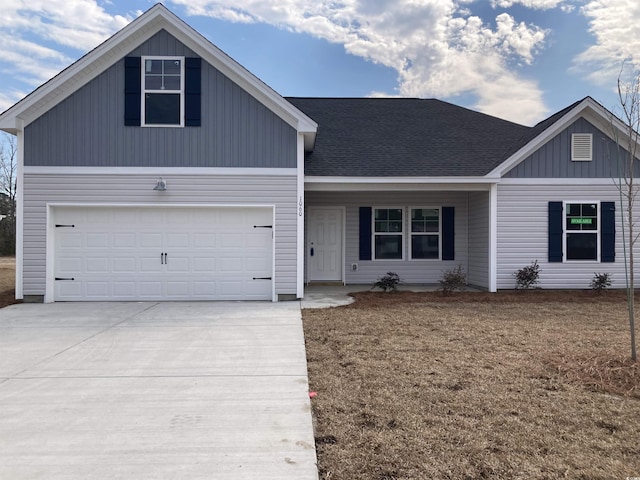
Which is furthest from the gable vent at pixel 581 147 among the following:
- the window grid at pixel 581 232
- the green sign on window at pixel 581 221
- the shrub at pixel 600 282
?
the shrub at pixel 600 282

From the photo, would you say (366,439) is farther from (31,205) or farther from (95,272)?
(31,205)

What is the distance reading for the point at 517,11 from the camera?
47.5 ft

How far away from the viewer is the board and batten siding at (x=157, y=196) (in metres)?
9.69

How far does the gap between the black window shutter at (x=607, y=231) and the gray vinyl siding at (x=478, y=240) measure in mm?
2752

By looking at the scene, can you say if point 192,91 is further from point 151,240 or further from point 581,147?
point 581,147

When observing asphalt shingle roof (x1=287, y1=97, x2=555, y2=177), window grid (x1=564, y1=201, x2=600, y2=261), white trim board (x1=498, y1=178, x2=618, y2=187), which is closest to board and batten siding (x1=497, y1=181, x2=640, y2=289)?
white trim board (x1=498, y1=178, x2=618, y2=187)

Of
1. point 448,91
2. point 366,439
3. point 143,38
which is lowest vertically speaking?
point 366,439

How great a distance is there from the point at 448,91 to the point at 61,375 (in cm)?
1885

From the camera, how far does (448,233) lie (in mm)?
12852

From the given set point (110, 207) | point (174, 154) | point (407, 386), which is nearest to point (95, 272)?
point (110, 207)

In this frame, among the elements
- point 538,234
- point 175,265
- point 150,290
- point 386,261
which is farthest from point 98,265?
point 538,234

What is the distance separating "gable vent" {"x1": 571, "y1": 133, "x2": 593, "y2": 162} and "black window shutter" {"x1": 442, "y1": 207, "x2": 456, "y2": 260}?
10.9 feet

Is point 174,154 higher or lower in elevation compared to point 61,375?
higher

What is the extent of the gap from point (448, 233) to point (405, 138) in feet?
9.89
